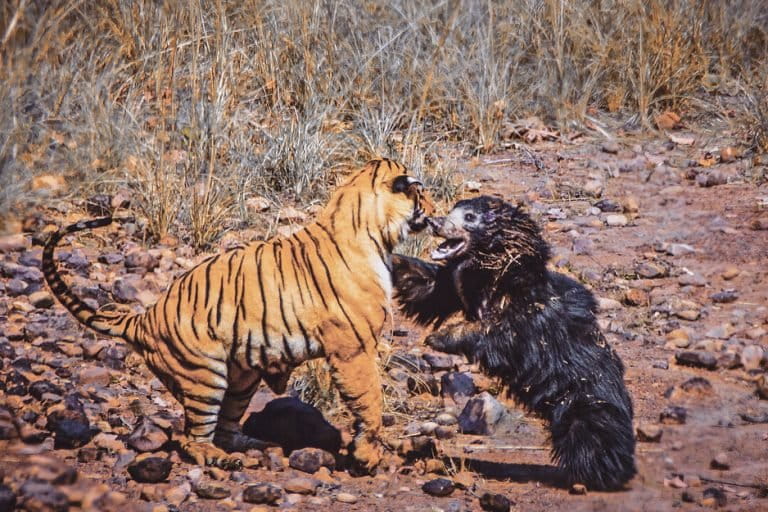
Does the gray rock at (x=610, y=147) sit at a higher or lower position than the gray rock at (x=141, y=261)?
higher

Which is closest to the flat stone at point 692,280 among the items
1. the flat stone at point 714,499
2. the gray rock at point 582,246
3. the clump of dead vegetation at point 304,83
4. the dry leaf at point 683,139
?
the gray rock at point 582,246

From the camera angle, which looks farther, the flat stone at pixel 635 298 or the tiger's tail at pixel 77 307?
the flat stone at pixel 635 298

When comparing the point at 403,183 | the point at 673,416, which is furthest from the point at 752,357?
the point at 403,183

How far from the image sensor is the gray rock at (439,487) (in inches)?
166

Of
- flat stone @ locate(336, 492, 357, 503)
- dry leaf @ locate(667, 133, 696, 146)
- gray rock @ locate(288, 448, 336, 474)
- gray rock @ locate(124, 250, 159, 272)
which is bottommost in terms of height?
flat stone @ locate(336, 492, 357, 503)

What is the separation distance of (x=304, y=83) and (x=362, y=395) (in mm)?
4350

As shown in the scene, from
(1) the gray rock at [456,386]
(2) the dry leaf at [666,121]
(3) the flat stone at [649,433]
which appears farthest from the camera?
(2) the dry leaf at [666,121]

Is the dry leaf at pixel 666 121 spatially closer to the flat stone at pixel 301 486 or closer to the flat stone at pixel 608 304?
the flat stone at pixel 608 304

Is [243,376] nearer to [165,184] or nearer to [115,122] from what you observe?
[165,184]

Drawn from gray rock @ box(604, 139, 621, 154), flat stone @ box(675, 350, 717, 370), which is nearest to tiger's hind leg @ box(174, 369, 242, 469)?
flat stone @ box(675, 350, 717, 370)

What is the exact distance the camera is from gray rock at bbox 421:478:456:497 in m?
4.21

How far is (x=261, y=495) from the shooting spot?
3955mm

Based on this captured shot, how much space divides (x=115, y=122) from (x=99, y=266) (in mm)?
1417

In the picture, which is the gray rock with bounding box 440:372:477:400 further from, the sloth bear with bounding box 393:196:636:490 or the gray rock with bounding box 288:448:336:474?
the gray rock with bounding box 288:448:336:474
